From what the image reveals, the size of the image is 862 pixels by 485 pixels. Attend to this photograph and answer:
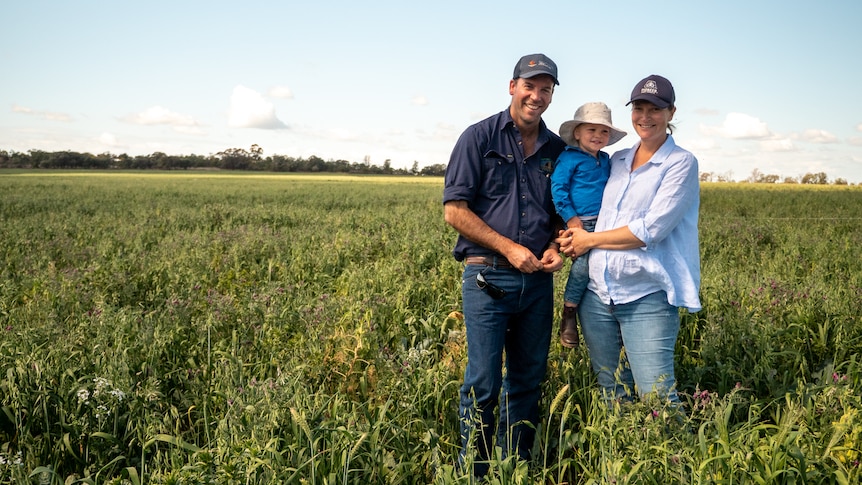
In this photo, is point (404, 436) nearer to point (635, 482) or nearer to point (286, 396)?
point (286, 396)

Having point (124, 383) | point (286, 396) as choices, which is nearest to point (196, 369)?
point (124, 383)

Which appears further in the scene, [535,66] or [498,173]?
[498,173]

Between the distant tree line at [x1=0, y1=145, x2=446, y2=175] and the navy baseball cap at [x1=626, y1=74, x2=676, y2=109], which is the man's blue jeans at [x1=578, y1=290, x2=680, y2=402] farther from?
the distant tree line at [x1=0, y1=145, x2=446, y2=175]

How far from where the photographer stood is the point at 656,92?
3.02 meters

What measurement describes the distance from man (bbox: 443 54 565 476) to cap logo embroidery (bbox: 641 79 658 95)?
0.50m

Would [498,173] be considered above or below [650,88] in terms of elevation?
below

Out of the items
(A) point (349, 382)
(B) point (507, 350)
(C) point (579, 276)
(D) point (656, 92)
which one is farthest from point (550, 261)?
(A) point (349, 382)

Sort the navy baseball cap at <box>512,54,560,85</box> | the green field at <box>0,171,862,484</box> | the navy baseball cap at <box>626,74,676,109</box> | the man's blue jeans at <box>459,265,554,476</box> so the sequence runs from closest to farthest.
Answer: the green field at <box>0,171,862,484</box>, the navy baseball cap at <box>626,74,676,109</box>, the navy baseball cap at <box>512,54,560,85</box>, the man's blue jeans at <box>459,265,554,476</box>

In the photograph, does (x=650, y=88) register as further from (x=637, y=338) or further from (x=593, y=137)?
(x=637, y=338)

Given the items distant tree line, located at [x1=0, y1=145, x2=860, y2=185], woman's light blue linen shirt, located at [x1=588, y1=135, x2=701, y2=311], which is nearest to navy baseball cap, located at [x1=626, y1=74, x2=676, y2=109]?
woman's light blue linen shirt, located at [x1=588, y1=135, x2=701, y2=311]

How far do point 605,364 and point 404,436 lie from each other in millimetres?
1211

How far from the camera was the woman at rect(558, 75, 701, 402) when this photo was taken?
3.03 meters

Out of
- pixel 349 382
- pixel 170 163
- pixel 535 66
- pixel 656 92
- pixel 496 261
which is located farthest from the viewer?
pixel 170 163

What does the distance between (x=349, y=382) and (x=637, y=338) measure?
2161 mm
